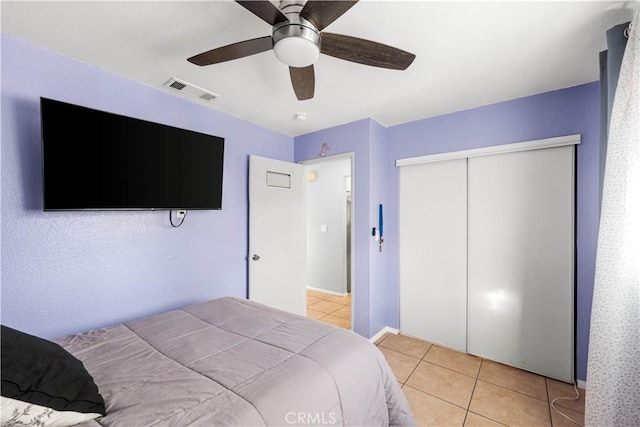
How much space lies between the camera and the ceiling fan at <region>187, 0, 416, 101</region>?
1.12 metres

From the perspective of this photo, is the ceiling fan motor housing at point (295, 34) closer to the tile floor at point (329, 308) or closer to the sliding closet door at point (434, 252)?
the sliding closet door at point (434, 252)

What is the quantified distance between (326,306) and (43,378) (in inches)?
134

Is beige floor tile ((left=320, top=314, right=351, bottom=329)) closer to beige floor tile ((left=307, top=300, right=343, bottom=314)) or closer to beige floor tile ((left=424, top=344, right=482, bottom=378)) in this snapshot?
beige floor tile ((left=307, top=300, right=343, bottom=314))

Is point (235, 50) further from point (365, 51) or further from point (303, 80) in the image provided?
point (365, 51)

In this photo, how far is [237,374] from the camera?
3.96 feet

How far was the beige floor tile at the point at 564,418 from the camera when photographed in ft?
5.89

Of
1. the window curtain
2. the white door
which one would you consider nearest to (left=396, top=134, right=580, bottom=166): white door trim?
the window curtain

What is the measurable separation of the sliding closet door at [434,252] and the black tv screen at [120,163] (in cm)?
206

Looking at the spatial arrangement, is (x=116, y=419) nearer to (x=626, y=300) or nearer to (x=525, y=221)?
(x=626, y=300)

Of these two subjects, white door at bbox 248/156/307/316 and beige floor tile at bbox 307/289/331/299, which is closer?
white door at bbox 248/156/307/316

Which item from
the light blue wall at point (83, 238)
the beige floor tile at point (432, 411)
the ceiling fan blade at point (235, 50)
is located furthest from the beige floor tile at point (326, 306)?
the ceiling fan blade at point (235, 50)

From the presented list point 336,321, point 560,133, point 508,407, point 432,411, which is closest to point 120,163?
point 432,411

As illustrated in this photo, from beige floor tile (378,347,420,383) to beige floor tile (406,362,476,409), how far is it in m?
0.05

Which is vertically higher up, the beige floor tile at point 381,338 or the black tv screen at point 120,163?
the black tv screen at point 120,163
